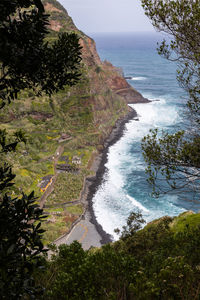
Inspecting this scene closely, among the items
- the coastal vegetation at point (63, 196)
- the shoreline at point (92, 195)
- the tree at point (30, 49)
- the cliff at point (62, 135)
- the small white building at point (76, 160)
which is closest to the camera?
the tree at point (30, 49)

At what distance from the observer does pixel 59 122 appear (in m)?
82.2

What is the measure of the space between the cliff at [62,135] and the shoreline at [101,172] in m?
1.42

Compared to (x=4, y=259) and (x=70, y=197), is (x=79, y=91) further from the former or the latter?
(x=4, y=259)

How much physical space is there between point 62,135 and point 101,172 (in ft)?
69.0

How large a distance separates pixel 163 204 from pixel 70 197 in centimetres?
1782

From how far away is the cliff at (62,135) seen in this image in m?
51.0

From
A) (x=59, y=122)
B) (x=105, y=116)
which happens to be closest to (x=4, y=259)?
(x=59, y=122)

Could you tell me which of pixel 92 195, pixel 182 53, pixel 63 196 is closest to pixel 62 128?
pixel 92 195

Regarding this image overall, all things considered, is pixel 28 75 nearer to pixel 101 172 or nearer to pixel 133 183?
pixel 133 183

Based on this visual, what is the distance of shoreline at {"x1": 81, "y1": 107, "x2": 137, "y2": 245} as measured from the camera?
142 feet

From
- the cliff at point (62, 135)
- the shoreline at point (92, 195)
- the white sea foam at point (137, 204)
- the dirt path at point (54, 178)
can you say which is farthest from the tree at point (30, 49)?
the white sea foam at point (137, 204)

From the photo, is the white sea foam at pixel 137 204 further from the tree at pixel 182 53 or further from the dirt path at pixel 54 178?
the tree at pixel 182 53

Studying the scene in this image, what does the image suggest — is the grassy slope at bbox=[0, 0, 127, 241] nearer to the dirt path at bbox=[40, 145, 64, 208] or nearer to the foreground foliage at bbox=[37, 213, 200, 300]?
the dirt path at bbox=[40, 145, 64, 208]

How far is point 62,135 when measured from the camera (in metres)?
77.9
